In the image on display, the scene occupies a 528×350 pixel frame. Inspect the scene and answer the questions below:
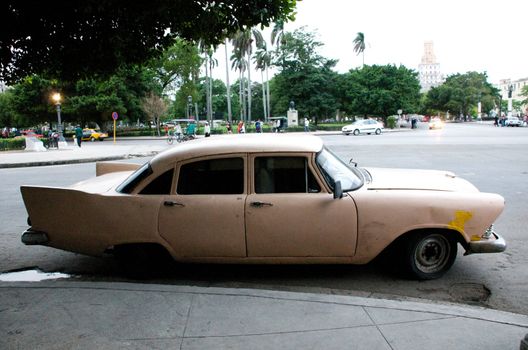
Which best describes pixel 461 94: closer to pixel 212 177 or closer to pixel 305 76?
pixel 305 76

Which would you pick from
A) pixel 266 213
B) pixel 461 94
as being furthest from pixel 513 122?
pixel 266 213

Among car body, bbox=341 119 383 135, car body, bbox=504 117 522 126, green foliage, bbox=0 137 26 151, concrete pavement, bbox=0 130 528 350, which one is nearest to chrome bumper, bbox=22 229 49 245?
concrete pavement, bbox=0 130 528 350

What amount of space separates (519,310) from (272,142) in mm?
2701

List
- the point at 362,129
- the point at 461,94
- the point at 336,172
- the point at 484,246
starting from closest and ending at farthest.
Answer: the point at 484,246 → the point at 336,172 → the point at 362,129 → the point at 461,94

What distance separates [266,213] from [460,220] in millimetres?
1863

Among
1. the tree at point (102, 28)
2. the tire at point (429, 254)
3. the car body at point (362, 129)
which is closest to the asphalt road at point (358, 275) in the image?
the tire at point (429, 254)

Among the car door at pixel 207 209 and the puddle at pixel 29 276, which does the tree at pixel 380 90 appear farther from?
the puddle at pixel 29 276

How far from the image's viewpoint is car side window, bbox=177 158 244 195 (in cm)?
443

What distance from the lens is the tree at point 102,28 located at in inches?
198

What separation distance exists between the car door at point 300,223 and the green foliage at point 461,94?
341ft

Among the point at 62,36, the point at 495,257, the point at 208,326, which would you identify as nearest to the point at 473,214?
the point at 495,257

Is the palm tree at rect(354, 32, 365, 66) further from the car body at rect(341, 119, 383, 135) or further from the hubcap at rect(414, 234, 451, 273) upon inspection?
the hubcap at rect(414, 234, 451, 273)

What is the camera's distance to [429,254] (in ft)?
14.9

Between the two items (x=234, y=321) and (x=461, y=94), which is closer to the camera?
(x=234, y=321)
